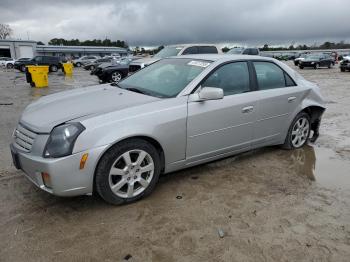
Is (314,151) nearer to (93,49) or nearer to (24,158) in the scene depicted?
(24,158)

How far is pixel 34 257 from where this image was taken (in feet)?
8.33

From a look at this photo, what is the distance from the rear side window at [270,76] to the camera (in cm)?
443

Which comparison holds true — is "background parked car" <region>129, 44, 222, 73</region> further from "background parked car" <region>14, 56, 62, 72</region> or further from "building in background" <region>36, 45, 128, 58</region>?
"building in background" <region>36, 45, 128, 58</region>

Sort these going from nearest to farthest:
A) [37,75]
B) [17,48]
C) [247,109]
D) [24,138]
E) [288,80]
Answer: [24,138]
[247,109]
[288,80]
[37,75]
[17,48]

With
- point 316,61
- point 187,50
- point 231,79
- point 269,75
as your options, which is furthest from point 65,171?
point 316,61

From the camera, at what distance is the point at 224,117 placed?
3.89 meters

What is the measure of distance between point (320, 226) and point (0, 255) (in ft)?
9.28

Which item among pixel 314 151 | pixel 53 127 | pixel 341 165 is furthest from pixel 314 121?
pixel 53 127

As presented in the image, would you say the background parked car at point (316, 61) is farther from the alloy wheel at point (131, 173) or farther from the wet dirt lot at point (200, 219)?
the alloy wheel at point (131, 173)

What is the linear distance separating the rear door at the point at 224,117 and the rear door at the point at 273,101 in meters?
0.18

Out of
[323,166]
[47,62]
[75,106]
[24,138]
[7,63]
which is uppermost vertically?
[75,106]

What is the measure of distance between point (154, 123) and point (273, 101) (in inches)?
77.7

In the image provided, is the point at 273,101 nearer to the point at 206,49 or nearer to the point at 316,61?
the point at 206,49

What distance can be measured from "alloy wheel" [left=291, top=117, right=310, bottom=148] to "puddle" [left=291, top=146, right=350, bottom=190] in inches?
5.1
